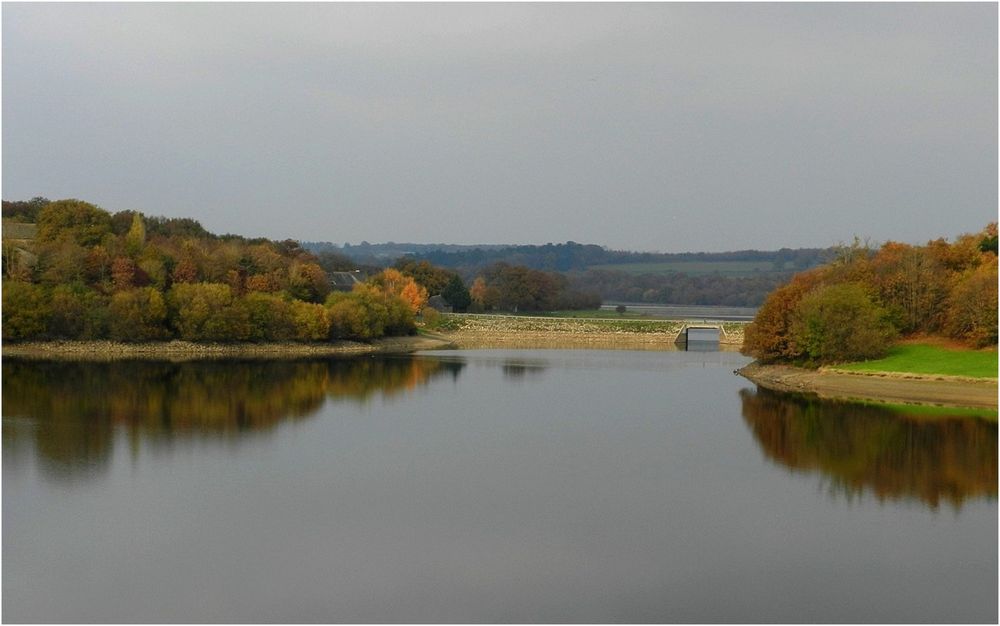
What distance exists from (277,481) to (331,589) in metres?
7.99

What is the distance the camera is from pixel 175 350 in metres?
57.7

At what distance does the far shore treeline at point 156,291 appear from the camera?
56594 mm

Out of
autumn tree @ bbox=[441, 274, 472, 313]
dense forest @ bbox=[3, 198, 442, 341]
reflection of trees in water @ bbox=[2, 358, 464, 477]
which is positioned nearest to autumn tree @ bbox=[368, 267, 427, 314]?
autumn tree @ bbox=[441, 274, 472, 313]

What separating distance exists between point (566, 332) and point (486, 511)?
59301mm

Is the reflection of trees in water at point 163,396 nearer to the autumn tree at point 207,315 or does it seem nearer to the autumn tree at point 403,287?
the autumn tree at point 207,315

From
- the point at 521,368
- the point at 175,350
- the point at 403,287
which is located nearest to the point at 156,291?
the point at 175,350

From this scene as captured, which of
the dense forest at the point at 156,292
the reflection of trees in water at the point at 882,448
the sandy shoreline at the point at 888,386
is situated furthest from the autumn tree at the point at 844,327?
the dense forest at the point at 156,292

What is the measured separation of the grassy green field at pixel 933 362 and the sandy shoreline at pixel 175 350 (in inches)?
1147

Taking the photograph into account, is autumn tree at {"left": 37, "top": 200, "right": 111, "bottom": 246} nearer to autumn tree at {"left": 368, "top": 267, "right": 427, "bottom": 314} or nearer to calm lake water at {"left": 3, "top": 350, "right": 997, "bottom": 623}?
autumn tree at {"left": 368, "top": 267, "right": 427, "bottom": 314}

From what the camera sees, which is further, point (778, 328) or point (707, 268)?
point (707, 268)

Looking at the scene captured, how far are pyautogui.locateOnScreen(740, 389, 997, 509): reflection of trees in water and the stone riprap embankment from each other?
37015 mm

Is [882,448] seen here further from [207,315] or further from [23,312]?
[23,312]

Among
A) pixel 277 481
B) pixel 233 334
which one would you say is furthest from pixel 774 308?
pixel 277 481

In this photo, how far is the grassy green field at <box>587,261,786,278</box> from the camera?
590 ft
